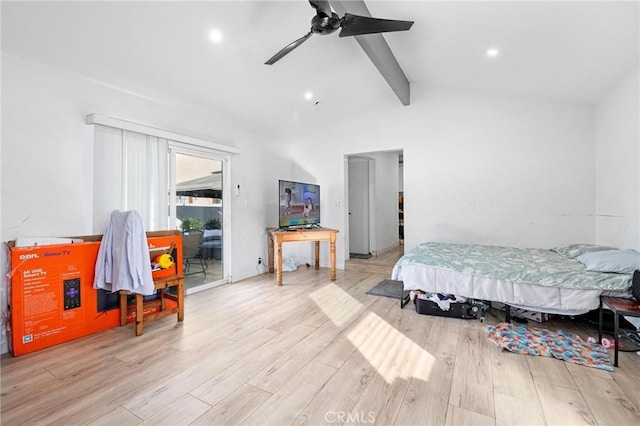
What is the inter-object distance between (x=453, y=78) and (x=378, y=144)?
1.43 m

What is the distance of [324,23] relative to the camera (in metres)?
2.09

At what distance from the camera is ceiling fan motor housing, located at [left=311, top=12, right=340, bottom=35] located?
80.9 inches

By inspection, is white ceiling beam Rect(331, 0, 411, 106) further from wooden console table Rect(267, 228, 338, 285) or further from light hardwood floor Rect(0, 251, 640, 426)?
light hardwood floor Rect(0, 251, 640, 426)

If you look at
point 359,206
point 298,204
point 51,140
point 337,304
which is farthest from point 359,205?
point 51,140

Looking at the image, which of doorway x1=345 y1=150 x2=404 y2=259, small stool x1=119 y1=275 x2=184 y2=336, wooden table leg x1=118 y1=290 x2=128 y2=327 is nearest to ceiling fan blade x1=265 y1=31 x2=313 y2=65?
small stool x1=119 y1=275 x2=184 y2=336

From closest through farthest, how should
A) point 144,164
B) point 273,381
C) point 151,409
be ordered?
point 151,409 < point 273,381 < point 144,164

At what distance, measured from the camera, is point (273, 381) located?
1.87 metres

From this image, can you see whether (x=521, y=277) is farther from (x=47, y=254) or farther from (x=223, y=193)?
(x=47, y=254)

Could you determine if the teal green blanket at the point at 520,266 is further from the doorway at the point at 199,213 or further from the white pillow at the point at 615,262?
the doorway at the point at 199,213

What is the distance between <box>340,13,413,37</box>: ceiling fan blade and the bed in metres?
2.18

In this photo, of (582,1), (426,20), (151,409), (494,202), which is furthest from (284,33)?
(494,202)

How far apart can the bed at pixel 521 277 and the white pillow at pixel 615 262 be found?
0.02 metres

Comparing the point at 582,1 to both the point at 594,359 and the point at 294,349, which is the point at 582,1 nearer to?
the point at 594,359

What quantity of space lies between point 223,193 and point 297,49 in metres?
2.22
